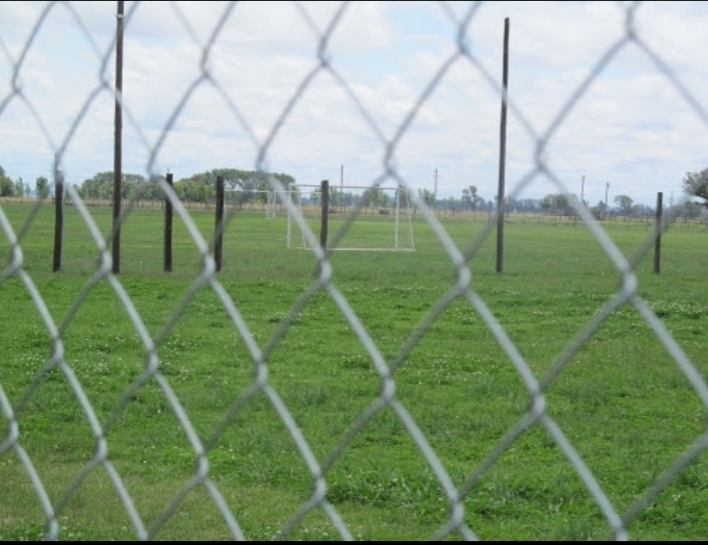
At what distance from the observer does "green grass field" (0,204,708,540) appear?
350 cm

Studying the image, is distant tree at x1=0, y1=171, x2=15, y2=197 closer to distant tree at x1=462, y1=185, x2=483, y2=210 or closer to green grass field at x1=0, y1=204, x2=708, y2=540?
green grass field at x1=0, y1=204, x2=708, y2=540

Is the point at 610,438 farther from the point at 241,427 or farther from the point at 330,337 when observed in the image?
the point at 330,337

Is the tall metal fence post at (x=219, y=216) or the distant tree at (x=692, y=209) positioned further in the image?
the tall metal fence post at (x=219, y=216)

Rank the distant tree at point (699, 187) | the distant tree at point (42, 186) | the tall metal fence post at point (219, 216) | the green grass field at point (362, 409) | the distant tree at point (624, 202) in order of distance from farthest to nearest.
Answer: the green grass field at point (362, 409) → the distant tree at point (42, 186) → the tall metal fence post at point (219, 216) → the distant tree at point (624, 202) → the distant tree at point (699, 187)

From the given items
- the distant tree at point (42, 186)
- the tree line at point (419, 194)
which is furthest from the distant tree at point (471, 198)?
the distant tree at point (42, 186)

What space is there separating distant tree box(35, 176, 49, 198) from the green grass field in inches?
3.3

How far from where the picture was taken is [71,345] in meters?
7.23

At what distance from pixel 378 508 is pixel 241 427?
1356 millimetres

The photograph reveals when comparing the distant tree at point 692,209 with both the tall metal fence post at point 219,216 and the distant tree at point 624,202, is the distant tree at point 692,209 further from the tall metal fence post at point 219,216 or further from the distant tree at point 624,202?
the tall metal fence post at point 219,216

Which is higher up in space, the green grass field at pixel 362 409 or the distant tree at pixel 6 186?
the distant tree at pixel 6 186

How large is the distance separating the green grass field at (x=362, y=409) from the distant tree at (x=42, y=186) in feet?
0.27

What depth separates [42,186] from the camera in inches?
66.5

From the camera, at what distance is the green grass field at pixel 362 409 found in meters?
3.50

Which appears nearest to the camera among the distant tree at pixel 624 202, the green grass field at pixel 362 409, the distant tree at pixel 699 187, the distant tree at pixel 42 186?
the distant tree at pixel 699 187
